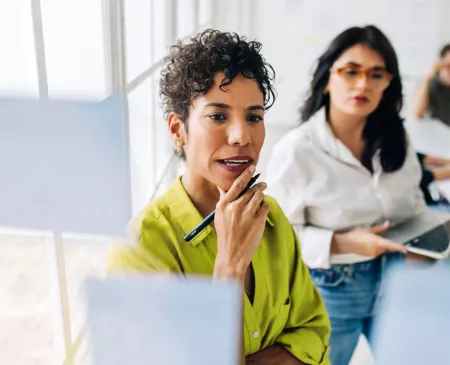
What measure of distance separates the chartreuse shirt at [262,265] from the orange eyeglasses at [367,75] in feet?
0.68

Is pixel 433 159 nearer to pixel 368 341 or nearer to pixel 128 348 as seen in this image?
pixel 368 341

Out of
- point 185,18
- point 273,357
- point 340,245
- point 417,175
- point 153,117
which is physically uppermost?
point 185,18

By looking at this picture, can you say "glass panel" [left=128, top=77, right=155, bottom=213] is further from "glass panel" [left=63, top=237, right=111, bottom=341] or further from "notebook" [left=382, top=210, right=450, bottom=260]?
"notebook" [left=382, top=210, right=450, bottom=260]

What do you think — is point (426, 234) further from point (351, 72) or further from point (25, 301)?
point (25, 301)

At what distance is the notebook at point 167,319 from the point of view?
62cm

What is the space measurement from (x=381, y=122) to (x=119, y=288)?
0.44 metres

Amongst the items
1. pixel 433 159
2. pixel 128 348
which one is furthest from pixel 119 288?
pixel 433 159

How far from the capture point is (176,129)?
2.03ft

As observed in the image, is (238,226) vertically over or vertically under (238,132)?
under

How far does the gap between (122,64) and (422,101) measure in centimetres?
43

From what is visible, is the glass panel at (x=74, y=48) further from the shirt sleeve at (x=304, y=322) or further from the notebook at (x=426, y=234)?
the notebook at (x=426, y=234)

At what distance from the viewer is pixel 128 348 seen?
2.11ft

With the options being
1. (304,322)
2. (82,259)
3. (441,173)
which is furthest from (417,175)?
(82,259)

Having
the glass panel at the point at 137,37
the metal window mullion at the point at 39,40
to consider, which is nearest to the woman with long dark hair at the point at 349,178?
the glass panel at the point at 137,37
